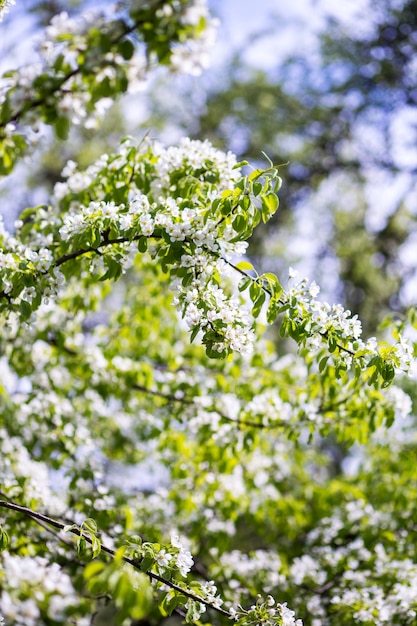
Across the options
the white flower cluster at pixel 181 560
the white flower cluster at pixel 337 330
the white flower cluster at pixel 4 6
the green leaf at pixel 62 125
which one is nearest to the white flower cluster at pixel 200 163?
the green leaf at pixel 62 125

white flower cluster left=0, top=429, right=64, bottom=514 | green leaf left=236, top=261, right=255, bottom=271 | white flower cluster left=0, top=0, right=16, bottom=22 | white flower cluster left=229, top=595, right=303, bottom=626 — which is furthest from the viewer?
white flower cluster left=0, top=429, right=64, bottom=514

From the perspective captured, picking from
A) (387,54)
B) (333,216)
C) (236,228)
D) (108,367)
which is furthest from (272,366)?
(333,216)

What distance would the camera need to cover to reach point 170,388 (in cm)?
359

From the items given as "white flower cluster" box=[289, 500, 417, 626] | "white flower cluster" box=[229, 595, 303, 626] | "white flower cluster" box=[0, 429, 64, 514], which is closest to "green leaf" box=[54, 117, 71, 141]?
"white flower cluster" box=[0, 429, 64, 514]

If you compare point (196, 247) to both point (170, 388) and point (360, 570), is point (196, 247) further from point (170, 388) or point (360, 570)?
point (360, 570)

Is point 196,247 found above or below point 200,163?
below

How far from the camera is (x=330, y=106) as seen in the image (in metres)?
9.84

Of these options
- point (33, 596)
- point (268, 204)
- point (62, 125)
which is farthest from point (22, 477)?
Answer: point (268, 204)

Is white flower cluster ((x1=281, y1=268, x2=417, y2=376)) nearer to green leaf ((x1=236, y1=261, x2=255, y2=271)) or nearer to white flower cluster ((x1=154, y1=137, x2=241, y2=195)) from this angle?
green leaf ((x1=236, y1=261, x2=255, y2=271))

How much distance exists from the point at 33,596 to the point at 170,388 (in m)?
2.17

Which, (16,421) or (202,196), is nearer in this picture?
(202,196)

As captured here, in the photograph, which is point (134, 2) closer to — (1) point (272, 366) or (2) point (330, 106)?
(1) point (272, 366)

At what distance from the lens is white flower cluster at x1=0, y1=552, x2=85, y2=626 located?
139cm

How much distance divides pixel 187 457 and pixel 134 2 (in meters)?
2.90
